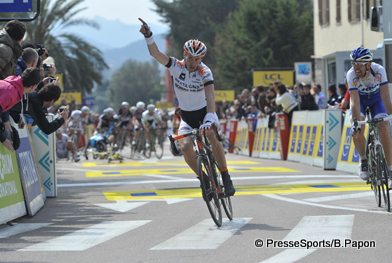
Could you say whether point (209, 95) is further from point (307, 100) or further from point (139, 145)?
point (139, 145)

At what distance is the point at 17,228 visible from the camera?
26.2 feet

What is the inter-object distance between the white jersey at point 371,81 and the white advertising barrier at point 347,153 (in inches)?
237

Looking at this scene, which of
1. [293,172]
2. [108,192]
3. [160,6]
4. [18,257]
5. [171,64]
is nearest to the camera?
[18,257]

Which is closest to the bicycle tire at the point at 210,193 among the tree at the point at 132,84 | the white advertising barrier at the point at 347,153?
the white advertising barrier at the point at 347,153

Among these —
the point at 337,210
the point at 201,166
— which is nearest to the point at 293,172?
the point at 337,210

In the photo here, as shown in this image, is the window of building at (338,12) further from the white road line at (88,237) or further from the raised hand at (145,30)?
the white road line at (88,237)

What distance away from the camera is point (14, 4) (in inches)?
428

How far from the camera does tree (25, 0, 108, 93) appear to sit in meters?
35.8

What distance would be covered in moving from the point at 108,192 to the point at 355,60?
5.31 metres

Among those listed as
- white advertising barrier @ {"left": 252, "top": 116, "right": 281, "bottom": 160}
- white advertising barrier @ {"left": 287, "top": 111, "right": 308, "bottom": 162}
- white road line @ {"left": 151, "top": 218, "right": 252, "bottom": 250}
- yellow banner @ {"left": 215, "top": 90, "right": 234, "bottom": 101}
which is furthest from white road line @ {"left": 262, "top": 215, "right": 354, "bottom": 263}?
yellow banner @ {"left": 215, "top": 90, "right": 234, "bottom": 101}

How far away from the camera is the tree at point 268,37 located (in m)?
54.6

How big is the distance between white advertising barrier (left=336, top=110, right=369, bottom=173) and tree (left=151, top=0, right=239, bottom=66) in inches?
2209

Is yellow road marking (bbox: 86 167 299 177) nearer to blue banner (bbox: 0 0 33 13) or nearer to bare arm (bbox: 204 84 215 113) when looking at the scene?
blue banner (bbox: 0 0 33 13)

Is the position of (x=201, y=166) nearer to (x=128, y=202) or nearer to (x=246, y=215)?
(x=246, y=215)
